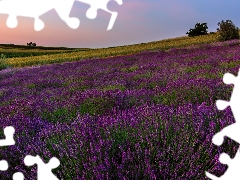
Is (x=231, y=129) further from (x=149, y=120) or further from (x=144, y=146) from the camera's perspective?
(x=149, y=120)

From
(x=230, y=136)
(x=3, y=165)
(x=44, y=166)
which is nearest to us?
(x=230, y=136)

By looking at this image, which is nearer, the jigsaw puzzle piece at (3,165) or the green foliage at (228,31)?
the jigsaw puzzle piece at (3,165)

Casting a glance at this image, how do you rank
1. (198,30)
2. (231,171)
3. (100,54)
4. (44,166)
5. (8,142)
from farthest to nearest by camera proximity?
1. (198,30)
2. (100,54)
3. (8,142)
4. (44,166)
5. (231,171)

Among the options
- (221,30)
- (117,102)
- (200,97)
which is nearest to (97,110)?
(117,102)

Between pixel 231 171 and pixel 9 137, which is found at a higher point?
pixel 231 171

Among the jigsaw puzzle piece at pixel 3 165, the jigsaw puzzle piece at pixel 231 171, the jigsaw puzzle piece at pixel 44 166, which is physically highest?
the jigsaw puzzle piece at pixel 231 171

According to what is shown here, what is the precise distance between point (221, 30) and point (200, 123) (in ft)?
84.0

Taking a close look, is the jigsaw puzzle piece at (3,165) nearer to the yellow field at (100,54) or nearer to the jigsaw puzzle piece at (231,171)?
the jigsaw puzzle piece at (231,171)

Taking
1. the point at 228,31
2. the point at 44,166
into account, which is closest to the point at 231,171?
the point at 44,166

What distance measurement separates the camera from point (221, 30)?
26.7 m

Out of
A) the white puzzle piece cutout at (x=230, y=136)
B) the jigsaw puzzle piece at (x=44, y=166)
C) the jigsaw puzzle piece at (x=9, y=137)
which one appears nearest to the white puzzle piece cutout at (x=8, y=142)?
the jigsaw puzzle piece at (x=9, y=137)

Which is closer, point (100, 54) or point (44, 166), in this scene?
point (44, 166)

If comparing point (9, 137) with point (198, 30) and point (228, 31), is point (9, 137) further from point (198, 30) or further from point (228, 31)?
point (198, 30)

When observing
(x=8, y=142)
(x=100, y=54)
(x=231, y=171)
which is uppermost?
(x=100, y=54)
